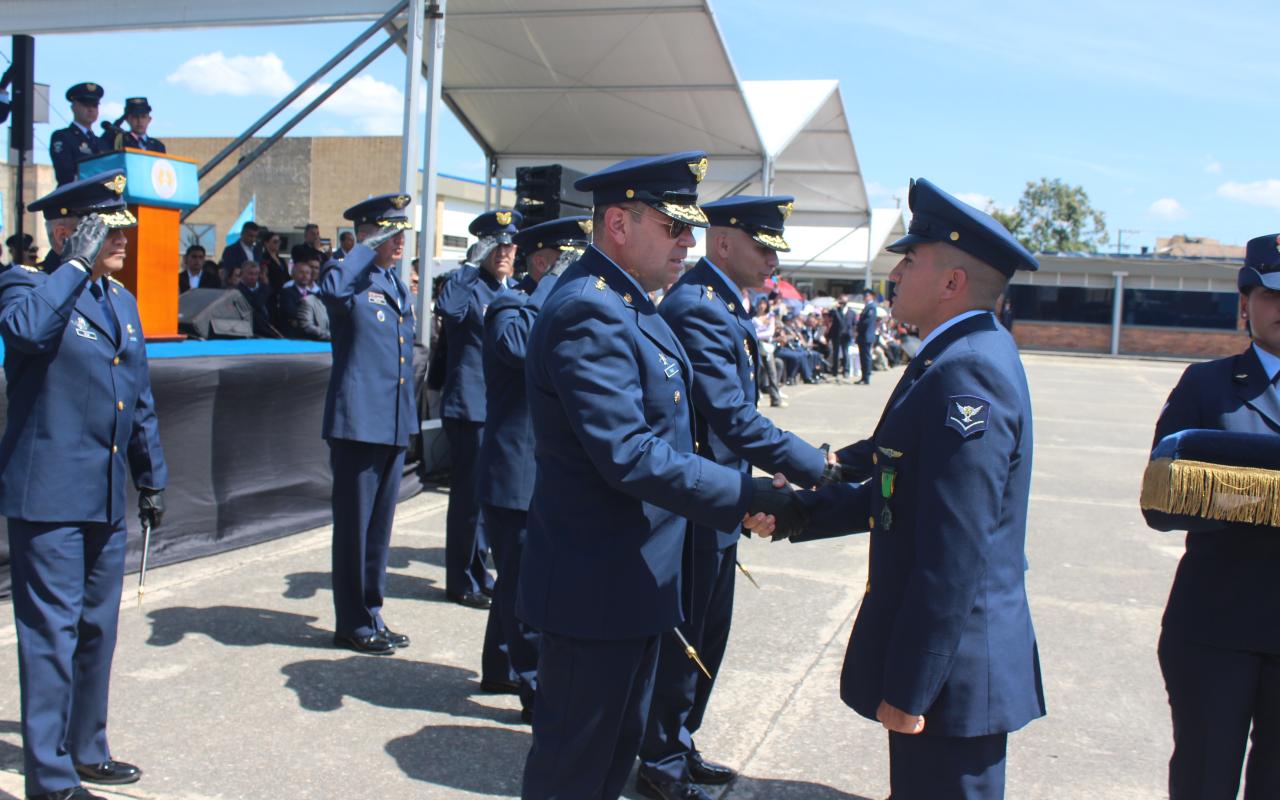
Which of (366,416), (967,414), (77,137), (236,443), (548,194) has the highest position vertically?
(77,137)

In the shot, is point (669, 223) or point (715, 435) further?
point (715, 435)

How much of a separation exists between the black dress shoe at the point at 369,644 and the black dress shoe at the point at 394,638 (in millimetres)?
14

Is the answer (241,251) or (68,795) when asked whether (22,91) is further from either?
(68,795)

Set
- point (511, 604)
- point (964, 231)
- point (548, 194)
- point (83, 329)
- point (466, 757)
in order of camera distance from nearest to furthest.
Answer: point (964, 231)
point (83, 329)
point (466, 757)
point (511, 604)
point (548, 194)

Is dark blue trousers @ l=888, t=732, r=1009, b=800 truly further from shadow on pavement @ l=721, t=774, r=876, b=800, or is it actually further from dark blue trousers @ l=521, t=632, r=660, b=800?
shadow on pavement @ l=721, t=774, r=876, b=800

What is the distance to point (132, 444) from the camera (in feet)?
12.9

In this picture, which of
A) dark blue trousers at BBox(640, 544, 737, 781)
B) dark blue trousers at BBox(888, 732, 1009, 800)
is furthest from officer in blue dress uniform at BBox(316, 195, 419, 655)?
dark blue trousers at BBox(888, 732, 1009, 800)

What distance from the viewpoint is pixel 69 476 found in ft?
11.5

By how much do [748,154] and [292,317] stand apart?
26.3 feet

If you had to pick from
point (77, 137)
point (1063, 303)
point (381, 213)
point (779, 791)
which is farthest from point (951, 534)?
point (1063, 303)

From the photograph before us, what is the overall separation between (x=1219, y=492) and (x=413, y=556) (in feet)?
17.7

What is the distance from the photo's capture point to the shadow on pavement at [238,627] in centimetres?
519

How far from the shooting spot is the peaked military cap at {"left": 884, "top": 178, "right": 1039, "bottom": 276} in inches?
91.4

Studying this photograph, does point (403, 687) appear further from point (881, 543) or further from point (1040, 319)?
point (1040, 319)
